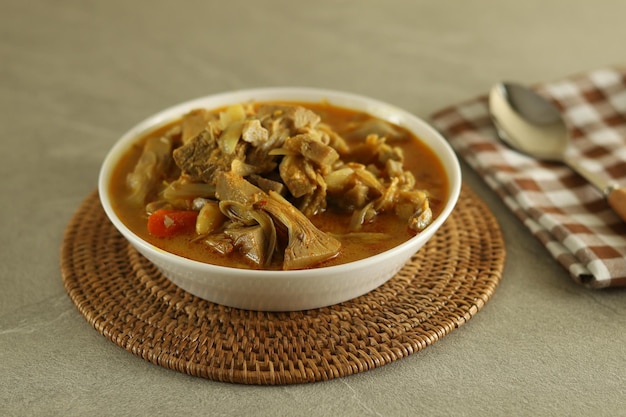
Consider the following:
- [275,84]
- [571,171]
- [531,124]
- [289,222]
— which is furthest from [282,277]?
[275,84]

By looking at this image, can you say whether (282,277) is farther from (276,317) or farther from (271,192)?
(271,192)

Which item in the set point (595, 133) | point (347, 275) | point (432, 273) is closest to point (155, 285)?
point (347, 275)

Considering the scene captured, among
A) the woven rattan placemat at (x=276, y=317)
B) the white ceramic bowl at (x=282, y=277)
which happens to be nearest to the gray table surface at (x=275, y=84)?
the woven rattan placemat at (x=276, y=317)

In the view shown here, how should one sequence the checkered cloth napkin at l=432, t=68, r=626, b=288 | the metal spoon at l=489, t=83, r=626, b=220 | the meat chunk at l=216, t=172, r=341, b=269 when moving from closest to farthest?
the meat chunk at l=216, t=172, r=341, b=269, the checkered cloth napkin at l=432, t=68, r=626, b=288, the metal spoon at l=489, t=83, r=626, b=220

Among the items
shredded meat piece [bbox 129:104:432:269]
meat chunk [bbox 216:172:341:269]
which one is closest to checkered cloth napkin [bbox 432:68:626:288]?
shredded meat piece [bbox 129:104:432:269]

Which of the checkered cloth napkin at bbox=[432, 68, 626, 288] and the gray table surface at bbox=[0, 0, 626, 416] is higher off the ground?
the checkered cloth napkin at bbox=[432, 68, 626, 288]

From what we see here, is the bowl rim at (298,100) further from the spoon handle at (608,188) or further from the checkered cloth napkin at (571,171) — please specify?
the spoon handle at (608,188)

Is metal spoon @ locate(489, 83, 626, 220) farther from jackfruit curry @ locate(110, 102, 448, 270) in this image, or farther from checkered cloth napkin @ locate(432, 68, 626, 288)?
jackfruit curry @ locate(110, 102, 448, 270)
